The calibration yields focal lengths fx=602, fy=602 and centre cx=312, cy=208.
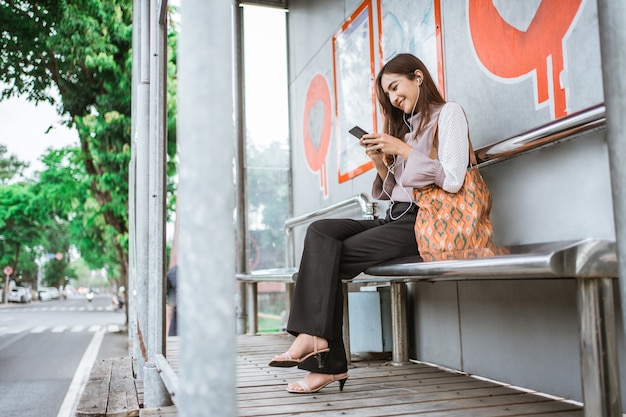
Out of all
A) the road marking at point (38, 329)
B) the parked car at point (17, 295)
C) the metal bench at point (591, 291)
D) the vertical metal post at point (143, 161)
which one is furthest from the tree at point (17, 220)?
the metal bench at point (591, 291)

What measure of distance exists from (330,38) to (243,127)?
1.48 metres

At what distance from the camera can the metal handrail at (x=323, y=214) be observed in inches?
153

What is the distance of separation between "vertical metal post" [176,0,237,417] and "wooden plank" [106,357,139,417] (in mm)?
1657

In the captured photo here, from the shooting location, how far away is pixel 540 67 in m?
2.50

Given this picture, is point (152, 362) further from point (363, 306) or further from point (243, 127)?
point (243, 127)

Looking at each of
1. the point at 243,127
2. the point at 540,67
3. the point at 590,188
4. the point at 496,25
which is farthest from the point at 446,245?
the point at 243,127

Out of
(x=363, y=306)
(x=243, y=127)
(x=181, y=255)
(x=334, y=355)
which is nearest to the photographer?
(x=181, y=255)

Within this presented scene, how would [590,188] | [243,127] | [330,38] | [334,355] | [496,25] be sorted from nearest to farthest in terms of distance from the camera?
[590,188] < [334,355] < [496,25] < [330,38] < [243,127]

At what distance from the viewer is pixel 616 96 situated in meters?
1.11

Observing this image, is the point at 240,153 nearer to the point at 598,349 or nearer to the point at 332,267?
Answer: the point at 332,267

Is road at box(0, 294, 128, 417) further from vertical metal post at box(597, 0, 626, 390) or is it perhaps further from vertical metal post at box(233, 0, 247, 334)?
vertical metal post at box(597, 0, 626, 390)

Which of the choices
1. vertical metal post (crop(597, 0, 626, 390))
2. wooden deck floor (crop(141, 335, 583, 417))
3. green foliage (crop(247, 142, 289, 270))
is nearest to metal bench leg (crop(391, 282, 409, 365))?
wooden deck floor (crop(141, 335, 583, 417))

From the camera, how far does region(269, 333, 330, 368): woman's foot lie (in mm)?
2305

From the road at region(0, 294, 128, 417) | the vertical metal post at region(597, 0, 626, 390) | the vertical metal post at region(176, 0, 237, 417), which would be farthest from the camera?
the road at region(0, 294, 128, 417)
